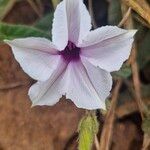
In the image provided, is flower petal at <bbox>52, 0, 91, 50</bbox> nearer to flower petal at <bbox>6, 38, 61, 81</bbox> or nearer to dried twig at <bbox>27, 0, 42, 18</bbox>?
flower petal at <bbox>6, 38, 61, 81</bbox>

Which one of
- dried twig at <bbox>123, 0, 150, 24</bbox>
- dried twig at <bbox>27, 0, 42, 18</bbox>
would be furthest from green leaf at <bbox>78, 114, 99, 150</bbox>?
dried twig at <bbox>27, 0, 42, 18</bbox>

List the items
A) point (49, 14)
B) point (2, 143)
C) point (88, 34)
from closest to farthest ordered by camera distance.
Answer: point (88, 34), point (2, 143), point (49, 14)

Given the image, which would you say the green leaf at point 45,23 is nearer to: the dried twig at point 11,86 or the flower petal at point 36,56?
the dried twig at point 11,86

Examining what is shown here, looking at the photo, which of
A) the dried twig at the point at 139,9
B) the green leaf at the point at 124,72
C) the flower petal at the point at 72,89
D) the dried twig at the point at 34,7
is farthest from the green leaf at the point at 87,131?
the dried twig at the point at 34,7

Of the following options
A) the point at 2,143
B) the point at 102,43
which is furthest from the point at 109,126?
the point at 102,43

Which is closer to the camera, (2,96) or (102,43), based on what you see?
(102,43)

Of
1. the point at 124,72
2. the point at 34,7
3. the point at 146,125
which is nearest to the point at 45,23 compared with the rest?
the point at 34,7

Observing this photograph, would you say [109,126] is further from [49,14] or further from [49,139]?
[49,14]
